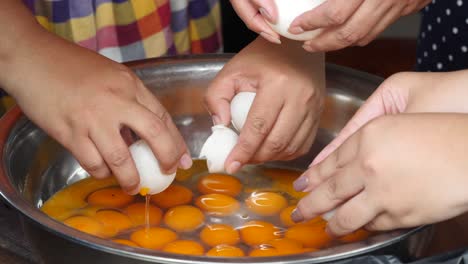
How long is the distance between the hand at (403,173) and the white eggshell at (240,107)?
0.77ft

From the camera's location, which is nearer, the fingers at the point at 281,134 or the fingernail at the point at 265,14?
the fingernail at the point at 265,14

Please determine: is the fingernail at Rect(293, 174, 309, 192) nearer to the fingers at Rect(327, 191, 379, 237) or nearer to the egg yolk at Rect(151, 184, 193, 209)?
the fingers at Rect(327, 191, 379, 237)

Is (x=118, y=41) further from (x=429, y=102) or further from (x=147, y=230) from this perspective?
(x=429, y=102)

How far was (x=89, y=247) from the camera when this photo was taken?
0.73 metres

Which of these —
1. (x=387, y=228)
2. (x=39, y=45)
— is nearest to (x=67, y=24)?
(x=39, y=45)

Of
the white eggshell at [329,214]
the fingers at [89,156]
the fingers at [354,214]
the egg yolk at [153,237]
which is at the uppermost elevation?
the fingers at [354,214]

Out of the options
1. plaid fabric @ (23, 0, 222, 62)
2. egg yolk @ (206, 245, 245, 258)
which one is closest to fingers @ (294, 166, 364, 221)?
egg yolk @ (206, 245, 245, 258)

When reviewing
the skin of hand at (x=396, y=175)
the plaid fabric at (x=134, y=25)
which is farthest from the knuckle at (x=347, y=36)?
the plaid fabric at (x=134, y=25)

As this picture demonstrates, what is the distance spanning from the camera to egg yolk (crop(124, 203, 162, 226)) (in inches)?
38.6

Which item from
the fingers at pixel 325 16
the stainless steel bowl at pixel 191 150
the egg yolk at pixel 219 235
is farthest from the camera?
the egg yolk at pixel 219 235

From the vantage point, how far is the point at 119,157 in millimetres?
884

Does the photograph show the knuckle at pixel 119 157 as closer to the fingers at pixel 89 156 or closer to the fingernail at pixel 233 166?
the fingers at pixel 89 156

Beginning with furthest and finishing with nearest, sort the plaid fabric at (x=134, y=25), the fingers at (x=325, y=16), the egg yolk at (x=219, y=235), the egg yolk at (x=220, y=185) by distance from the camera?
the plaid fabric at (x=134, y=25) < the egg yolk at (x=220, y=185) < the egg yolk at (x=219, y=235) < the fingers at (x=325, y=16)

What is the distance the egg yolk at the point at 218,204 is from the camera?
1011mm
